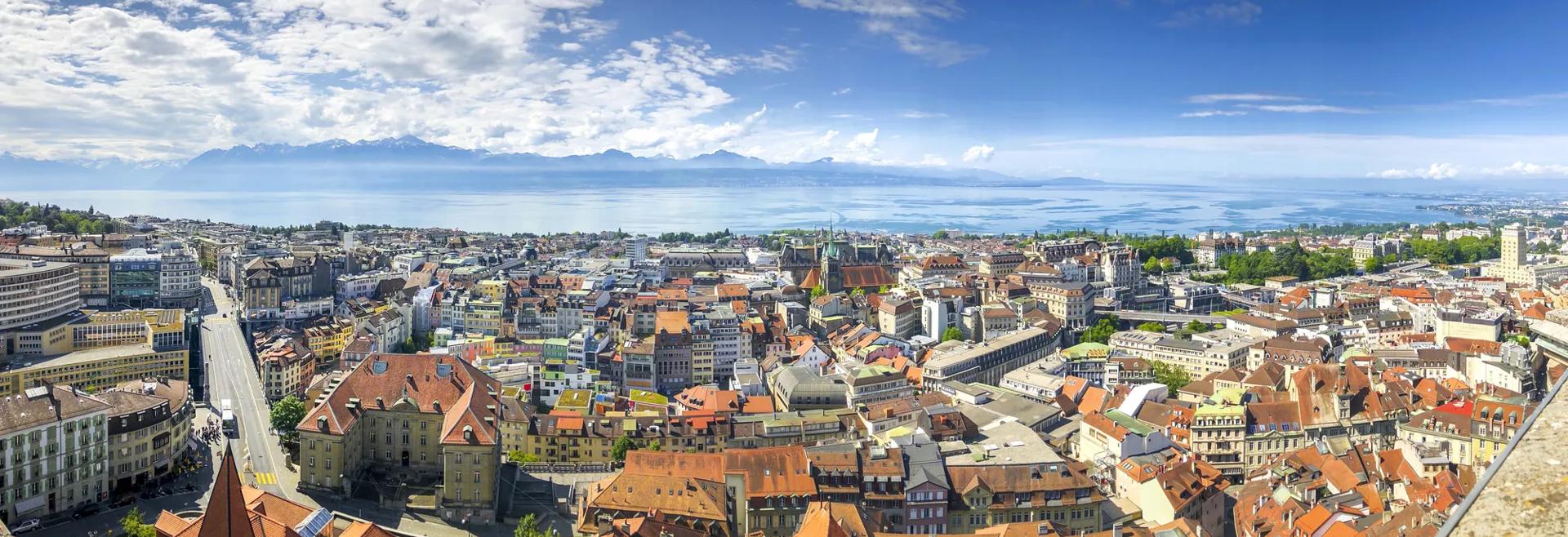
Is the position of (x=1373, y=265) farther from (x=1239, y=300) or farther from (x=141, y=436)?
(x=141, y=436)

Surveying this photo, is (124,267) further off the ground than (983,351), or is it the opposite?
(124,267)

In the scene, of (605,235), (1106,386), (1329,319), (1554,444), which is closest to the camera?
(1554,444)

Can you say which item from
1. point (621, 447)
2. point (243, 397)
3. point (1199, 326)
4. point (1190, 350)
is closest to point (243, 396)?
point (243, 397)

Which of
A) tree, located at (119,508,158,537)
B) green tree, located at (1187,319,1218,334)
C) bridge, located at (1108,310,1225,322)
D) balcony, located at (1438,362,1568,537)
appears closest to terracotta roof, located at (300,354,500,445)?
tree, located at (119,508,158,537)

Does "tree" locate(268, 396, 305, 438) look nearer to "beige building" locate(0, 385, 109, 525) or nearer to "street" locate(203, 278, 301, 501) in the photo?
"street" locate(203, 278, 301, 501)

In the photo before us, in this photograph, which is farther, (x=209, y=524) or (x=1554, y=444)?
(x=209, y=524)

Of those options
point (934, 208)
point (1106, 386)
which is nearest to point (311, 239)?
point (1106, 386)

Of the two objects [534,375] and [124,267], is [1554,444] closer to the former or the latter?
[534,375]
